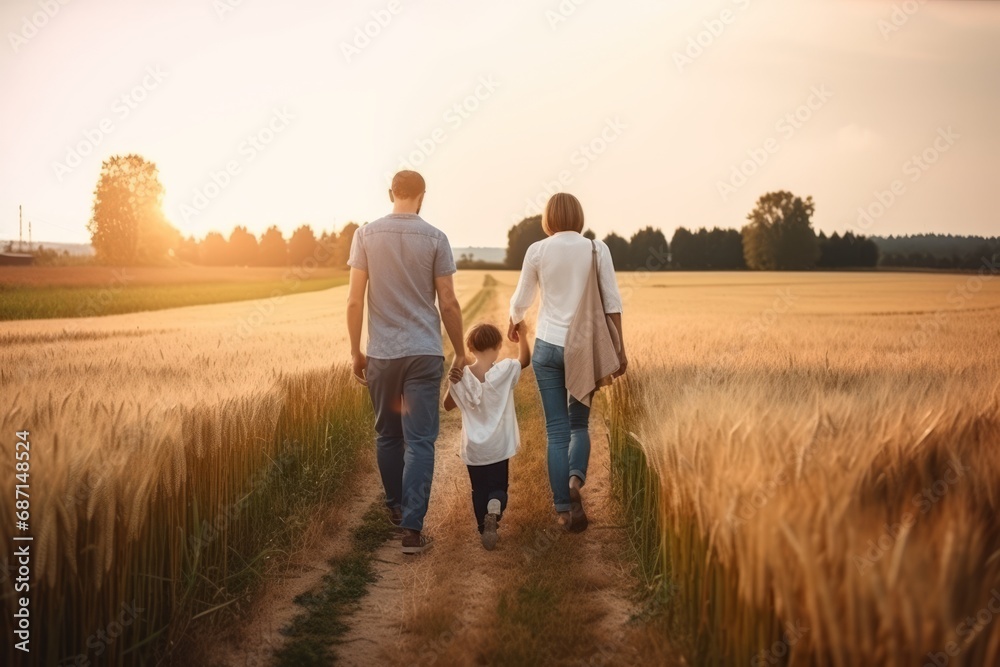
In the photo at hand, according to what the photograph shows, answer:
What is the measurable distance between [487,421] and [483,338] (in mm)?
549

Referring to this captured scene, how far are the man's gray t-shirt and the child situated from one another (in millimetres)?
364

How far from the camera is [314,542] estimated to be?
502 cm

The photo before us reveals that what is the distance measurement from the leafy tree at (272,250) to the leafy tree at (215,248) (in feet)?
11.5

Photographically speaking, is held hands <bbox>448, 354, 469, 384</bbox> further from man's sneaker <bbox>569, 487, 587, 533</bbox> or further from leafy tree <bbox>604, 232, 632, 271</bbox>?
leafy tree <bbox>604, 232, 632, 271</bbox>

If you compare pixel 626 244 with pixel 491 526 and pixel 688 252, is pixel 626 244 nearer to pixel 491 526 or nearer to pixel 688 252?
pixel 688 252

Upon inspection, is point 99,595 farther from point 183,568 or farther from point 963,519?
point 963,519

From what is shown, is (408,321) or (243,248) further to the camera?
(243,248)

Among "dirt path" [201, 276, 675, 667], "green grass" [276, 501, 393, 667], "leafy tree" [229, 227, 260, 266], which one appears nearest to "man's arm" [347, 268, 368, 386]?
"green grass" [276, 501, 393, 667]

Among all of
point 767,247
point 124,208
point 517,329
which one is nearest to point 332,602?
point 517,329

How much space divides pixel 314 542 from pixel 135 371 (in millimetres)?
1769

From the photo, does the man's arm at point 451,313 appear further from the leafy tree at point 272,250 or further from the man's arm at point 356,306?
the leafy tree at point 272,250

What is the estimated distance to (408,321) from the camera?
4781 millimetres

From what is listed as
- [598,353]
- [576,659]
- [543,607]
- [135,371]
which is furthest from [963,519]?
[135,371]

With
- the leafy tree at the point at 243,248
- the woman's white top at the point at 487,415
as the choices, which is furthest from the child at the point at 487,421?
the leafy tree at the point at 243,248
